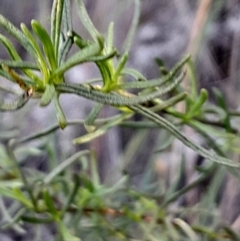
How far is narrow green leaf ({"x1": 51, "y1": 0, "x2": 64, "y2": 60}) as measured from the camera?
0.28 m

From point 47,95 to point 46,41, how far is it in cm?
3

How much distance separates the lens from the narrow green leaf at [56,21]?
0.92 feet

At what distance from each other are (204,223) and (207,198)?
0.04 metres

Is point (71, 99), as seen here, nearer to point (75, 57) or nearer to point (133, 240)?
point (133, 240)

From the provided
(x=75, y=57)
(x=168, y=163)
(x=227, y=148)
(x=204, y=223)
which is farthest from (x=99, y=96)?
(x=168, y=163)

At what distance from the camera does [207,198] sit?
26.4 inches

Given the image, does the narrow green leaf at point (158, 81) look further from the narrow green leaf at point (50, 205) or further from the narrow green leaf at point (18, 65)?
the narrow green leaf at point (50, 205)

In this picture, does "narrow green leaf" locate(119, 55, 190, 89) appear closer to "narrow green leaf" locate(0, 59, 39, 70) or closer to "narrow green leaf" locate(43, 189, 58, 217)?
"narrow green leaf" locate(0, 59, 39, 70)

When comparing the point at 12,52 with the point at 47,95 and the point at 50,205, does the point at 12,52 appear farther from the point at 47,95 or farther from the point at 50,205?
the point at 50,205

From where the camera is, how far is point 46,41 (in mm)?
274

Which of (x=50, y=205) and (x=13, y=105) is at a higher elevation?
(x=13, y=105)

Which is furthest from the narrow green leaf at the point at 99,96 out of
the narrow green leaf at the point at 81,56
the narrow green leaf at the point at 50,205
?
the narrow green leaf at the point at 50,205

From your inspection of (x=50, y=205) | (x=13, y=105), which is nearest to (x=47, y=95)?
(x=13, y=105)

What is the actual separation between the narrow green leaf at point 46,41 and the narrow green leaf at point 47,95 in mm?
16
